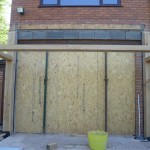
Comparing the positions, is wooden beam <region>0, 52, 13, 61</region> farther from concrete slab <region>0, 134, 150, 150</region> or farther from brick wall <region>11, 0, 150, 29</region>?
concrete slab <region>0, 134, 150, 150</region>

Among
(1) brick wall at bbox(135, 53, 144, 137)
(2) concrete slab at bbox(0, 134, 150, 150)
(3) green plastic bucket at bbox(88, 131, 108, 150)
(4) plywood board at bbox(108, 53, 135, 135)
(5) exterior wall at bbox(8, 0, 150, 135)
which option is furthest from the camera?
(5) exterior wall at bbox(8, 0, 150, 135)

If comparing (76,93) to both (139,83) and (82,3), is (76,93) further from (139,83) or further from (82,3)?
(82,3)

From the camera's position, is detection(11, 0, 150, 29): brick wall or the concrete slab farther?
detection(11, 0, 150, 29): brick wall

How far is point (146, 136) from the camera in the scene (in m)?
7.93

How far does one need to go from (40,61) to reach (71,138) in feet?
8.84

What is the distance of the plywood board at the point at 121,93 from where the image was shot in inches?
325

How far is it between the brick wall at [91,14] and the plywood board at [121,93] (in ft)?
3.88

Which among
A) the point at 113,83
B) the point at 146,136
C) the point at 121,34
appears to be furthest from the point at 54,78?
the point at 146,136

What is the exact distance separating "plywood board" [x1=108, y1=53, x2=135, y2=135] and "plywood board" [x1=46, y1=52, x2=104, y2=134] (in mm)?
290

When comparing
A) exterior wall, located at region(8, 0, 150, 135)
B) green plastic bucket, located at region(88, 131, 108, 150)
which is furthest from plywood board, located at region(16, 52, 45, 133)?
green plastic bucket, located at region(88, 131, 108, 150)

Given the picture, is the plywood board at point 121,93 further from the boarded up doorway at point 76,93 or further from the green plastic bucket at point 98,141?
the green plastic bucket at point 98,141

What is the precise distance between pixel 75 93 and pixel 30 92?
1.47m

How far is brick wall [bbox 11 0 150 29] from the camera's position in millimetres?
8539

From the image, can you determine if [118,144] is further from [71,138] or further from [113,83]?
[113,83]
